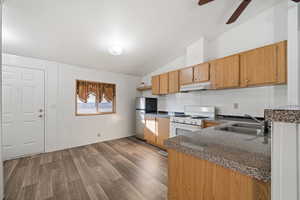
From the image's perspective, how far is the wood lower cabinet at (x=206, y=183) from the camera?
61 cm

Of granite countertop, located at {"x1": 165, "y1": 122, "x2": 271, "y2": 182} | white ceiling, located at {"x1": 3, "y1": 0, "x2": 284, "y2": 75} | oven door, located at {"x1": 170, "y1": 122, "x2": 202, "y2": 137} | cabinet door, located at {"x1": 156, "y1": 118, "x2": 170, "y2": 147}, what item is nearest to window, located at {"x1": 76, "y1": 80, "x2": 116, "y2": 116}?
white ceiling, located at {"x1": 3, "y1": 0, "x2": 284, "y2": 75}

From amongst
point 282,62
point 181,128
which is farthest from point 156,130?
point 282,62

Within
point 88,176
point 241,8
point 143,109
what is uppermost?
point 241,8

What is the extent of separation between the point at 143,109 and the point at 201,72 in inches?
80.3

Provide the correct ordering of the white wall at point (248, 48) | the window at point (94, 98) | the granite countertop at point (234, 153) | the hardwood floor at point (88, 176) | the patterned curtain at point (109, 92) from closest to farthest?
the granite countertop at point (234, 153), the hardwood floor at point (88, 176), the white wall at point (248, 48), the window at point (94, 98), the patterned curtain at point (109, 92)

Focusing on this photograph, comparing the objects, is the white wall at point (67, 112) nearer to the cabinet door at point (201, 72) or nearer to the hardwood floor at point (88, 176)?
Result: the hardwood floor at point (88, 176)

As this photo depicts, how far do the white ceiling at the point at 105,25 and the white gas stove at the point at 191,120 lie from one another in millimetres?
1681

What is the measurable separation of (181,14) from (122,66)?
222 centimetres

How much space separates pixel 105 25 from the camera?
2.28m

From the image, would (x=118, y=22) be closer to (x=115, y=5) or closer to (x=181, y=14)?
(x=115, y=5)

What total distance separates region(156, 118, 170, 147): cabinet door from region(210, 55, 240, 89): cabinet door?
144 centimetres

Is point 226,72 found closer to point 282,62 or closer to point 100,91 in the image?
point 282,62

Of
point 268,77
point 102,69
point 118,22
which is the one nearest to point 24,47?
point 102,69

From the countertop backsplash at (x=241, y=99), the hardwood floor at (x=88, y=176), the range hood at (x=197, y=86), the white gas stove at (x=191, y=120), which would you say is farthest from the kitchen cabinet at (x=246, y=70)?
the hardwood floor at (x=88, y=176)
